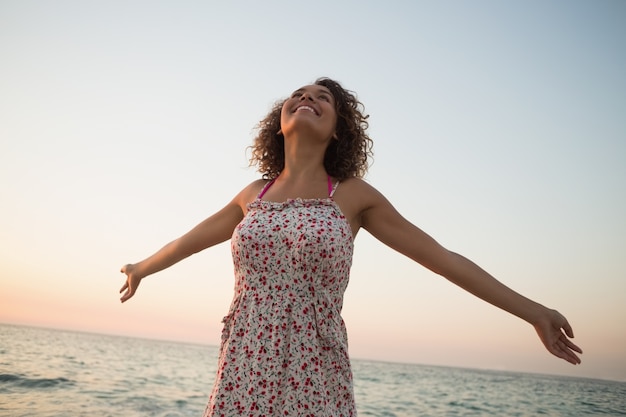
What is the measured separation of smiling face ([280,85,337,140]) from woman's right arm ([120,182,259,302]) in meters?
0.43

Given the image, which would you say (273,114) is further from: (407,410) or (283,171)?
(407,410)

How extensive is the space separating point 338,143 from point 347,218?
567 millimetres

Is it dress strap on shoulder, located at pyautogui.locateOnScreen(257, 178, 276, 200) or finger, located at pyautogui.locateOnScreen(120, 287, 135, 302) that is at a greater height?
dress strap on shoulder, located at pyautogui.locateOnScreen(257, 178, 276, 200)

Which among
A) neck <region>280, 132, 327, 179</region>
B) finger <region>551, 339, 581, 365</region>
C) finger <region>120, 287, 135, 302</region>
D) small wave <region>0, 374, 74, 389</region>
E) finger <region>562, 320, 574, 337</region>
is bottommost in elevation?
small wave <region>0, 374, 74, 389</region>

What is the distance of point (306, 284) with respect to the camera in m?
2.60

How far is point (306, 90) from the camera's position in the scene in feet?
10.5

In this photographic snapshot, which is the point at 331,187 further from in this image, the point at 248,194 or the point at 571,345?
the point at 571,345

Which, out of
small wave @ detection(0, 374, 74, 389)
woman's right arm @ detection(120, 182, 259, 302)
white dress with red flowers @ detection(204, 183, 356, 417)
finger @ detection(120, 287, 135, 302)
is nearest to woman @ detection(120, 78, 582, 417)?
white dress with red flowers @ detection(204, 183, 356, 417)

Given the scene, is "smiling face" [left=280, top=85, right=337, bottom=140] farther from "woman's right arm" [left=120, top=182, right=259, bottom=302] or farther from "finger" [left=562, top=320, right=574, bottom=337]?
"finger" [left=562, top=320, right=574, bottom=337]

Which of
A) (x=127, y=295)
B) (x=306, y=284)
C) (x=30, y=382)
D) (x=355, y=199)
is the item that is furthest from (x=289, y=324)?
(x=30, y=382)

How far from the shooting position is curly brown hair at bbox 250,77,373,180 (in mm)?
3135

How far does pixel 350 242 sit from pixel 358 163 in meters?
0.67

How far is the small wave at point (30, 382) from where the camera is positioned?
10719 millimetres

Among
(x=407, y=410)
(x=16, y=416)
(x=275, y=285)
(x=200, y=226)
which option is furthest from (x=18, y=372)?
(x=275, y=285)
